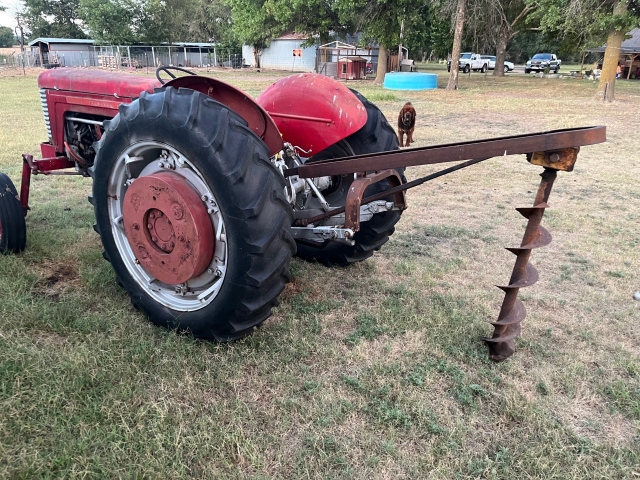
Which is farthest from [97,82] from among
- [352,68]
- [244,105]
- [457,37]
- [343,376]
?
[352,68]

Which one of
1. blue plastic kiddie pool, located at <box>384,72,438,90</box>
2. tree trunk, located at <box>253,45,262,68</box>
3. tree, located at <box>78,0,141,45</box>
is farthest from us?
tree trunk, located at <box>253,45,262,68</box>

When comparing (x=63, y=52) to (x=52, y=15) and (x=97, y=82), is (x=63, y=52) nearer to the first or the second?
(x=52, y=15)

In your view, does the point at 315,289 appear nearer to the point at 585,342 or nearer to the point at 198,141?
the point at 198,141

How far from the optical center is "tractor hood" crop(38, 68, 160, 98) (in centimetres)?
334

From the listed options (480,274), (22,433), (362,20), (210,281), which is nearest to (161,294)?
(210,281)

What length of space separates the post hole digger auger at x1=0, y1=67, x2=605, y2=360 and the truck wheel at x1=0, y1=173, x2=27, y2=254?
120 centimetres

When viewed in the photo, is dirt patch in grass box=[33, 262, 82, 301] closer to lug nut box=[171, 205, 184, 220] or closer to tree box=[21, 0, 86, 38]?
lug nut box=[171, 205, 184, 220]

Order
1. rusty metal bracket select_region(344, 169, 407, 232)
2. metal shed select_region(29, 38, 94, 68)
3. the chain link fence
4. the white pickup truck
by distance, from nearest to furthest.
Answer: rusty metal bracket select_region(344, 169, 407, 232), the chain link fence, metal shed select_region(29, 38, 94, 68), the white pickup truck

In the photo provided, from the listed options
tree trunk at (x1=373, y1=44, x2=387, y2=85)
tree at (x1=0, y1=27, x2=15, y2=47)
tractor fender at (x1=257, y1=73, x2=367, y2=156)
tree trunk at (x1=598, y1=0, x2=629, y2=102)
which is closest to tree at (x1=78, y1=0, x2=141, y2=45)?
tree trunk at (x1=373, y1=44, x2=387, y2=85)

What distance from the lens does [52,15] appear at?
50.9 meters

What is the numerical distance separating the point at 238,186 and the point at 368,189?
1.34 metres

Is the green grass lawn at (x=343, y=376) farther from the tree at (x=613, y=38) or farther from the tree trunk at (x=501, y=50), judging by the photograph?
the tree trunk at (x=501, y=50)

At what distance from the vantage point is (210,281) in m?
2.58

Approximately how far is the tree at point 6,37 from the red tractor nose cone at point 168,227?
9961 cm
